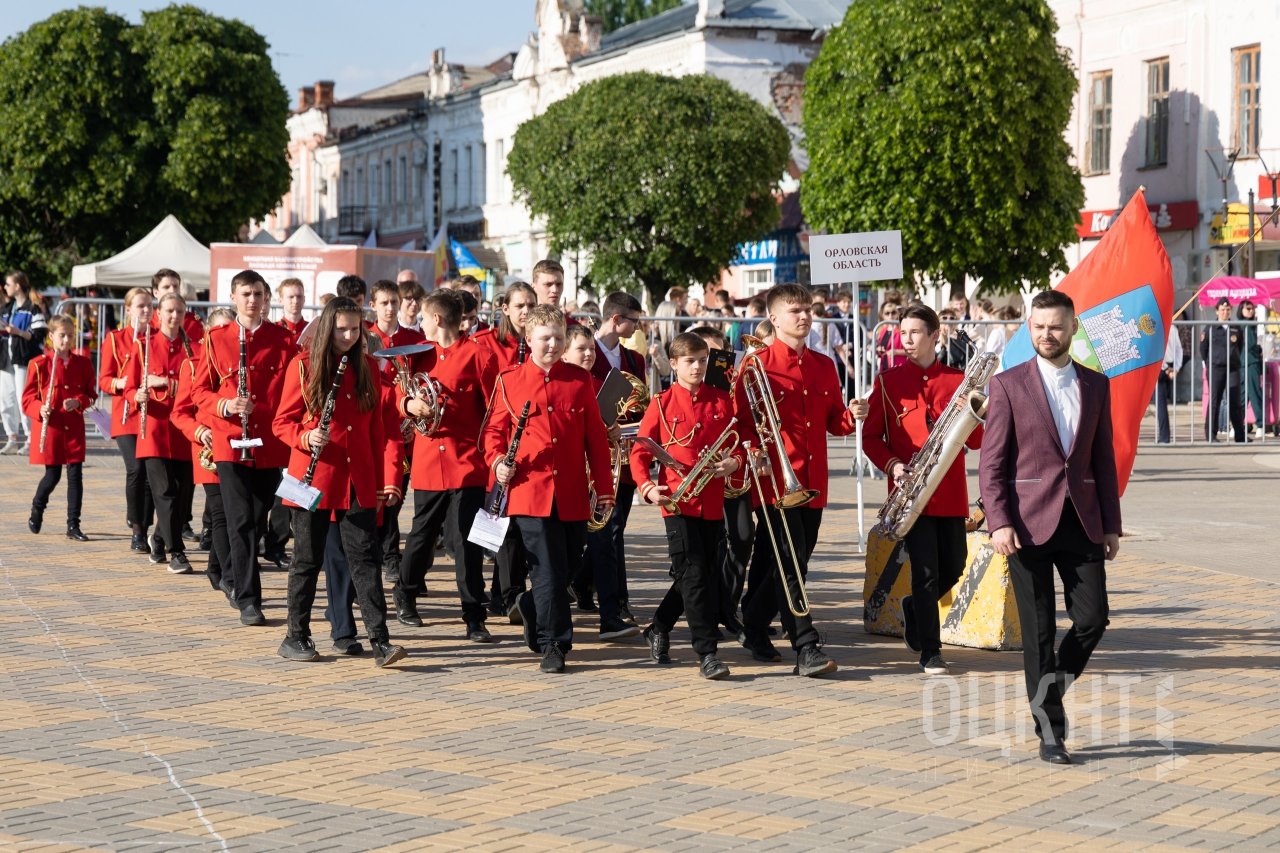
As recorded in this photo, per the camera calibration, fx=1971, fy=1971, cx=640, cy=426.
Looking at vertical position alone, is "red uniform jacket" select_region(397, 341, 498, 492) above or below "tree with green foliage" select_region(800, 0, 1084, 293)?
below

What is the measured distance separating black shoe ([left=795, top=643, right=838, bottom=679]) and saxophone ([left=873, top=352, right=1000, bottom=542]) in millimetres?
672

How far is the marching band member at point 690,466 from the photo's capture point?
29.2ft

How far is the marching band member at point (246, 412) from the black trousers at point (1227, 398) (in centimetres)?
1520

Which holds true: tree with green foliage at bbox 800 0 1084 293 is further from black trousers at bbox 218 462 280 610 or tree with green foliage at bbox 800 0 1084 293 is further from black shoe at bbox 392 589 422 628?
black trousers at bbox 218 462 280 610

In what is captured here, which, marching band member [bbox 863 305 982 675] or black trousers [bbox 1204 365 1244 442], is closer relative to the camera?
marching band member [bbox 863 305 982 675]

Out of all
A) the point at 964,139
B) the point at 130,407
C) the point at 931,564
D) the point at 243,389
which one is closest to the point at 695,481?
the point at 931,564

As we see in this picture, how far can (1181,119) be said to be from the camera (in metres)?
38.0

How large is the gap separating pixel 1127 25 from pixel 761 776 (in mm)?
35146

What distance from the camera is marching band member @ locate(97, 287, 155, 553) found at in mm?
12570

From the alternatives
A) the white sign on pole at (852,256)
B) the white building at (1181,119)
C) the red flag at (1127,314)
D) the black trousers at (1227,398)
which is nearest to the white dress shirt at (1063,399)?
the red flag at (1127,314)

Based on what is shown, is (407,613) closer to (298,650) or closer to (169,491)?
(298,650)

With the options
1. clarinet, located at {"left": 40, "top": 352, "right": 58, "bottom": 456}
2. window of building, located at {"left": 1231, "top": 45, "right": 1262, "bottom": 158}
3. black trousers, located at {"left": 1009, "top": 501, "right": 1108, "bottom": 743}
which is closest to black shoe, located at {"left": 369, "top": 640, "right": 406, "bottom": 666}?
black trousers, located at {"left": 1009, "top": 501, "right": 1108, "bottom": 743}

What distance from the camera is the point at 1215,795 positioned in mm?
6531

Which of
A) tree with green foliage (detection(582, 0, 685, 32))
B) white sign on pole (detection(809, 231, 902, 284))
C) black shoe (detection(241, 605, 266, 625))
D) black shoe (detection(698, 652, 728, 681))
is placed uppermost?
tree with green foliage (detection(582, 0, 685, 32))
